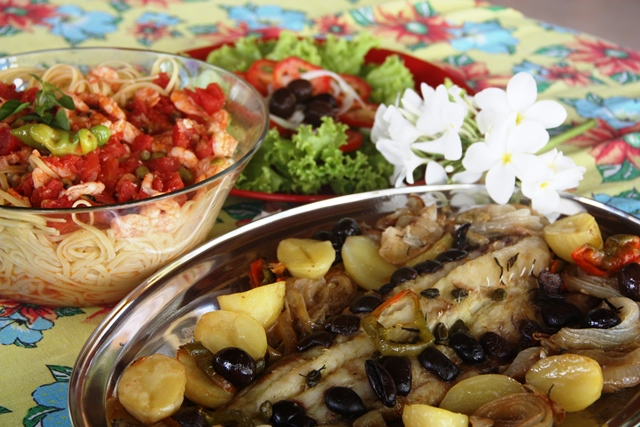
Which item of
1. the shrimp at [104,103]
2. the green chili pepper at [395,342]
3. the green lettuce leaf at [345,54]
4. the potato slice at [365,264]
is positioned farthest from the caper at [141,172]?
the green lettuce leaf at [345,54]

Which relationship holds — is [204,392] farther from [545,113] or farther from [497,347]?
[545,113]

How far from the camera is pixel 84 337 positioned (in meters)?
2.33

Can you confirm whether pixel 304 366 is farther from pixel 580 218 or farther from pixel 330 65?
pixel 330 65

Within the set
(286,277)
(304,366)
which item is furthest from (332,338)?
(286,277)

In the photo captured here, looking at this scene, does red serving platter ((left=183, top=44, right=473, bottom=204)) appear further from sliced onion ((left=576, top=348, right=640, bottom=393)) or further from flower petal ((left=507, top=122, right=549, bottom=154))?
sliced onion ((left=576, top=348, right=640, bottom=393))

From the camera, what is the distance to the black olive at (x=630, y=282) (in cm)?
218

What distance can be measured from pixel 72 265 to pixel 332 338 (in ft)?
2.93

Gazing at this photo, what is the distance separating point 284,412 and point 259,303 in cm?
42

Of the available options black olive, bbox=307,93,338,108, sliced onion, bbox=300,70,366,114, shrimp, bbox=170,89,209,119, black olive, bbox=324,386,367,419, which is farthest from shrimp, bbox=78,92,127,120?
black olive, bbox=324,386,367,419

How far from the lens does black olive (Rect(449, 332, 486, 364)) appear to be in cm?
200

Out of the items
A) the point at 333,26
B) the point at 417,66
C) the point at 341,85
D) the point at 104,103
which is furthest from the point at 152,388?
the point at 333,26

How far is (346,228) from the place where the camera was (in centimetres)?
247

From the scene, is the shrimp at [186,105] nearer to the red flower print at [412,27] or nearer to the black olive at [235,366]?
the black olive at [235,366]

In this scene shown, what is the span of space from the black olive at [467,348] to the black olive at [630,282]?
52 cm
